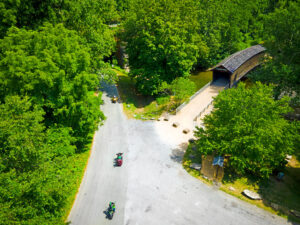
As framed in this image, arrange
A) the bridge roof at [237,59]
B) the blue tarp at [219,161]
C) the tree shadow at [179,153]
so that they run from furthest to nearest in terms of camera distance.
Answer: the bridge roof at [237,59], the tree shadow at [179,153], the blue tarp at [219,161]

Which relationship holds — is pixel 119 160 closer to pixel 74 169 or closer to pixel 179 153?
pixel 74 169

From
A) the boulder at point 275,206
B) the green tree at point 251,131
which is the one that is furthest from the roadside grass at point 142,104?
the boulder at point 275,206

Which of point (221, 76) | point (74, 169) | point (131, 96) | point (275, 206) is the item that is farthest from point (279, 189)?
point (221, 76)

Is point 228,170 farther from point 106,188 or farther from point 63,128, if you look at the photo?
point 63,128

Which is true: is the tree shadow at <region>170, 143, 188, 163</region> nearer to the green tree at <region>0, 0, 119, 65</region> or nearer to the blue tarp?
the blue tarp

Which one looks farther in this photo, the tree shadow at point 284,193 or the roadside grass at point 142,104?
the roadside grass at point 142,104

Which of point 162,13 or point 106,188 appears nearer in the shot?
point 106,188

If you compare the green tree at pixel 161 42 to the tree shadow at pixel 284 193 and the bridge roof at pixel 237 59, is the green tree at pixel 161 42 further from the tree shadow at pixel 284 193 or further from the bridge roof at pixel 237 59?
the tree shadow at pixel 284 193

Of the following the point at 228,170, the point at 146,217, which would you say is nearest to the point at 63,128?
the point at 146,217
